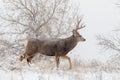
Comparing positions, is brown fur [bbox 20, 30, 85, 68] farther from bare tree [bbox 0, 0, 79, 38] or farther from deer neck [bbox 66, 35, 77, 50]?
bare tree [bbox 0, 0, 79, 38]

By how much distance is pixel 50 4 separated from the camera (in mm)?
38031

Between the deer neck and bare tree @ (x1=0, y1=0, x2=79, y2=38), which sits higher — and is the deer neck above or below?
above

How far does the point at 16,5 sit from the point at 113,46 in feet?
32.1

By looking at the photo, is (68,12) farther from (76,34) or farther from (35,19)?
(76,34)

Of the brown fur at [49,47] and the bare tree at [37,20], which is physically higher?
the brown fur at [49,47]

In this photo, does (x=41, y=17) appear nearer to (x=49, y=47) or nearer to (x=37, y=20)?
(x=37, y=20)

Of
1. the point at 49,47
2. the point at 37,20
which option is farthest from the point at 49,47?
the point at 37,20

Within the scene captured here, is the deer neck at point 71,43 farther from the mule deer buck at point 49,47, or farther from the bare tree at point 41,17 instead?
the bare tree at point 41,17

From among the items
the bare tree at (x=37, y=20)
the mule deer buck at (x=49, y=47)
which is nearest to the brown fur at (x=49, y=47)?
the mule deer buck at (x=49, y=47)

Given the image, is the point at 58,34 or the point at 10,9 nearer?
the point at 58,34

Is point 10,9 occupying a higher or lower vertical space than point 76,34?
lower

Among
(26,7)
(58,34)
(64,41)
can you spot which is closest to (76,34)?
(64,41)

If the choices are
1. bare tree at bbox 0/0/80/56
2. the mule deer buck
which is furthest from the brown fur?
bare tree at bbox 0/0/80/56

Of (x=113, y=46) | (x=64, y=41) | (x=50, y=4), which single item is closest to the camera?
(x=64, y=41)
